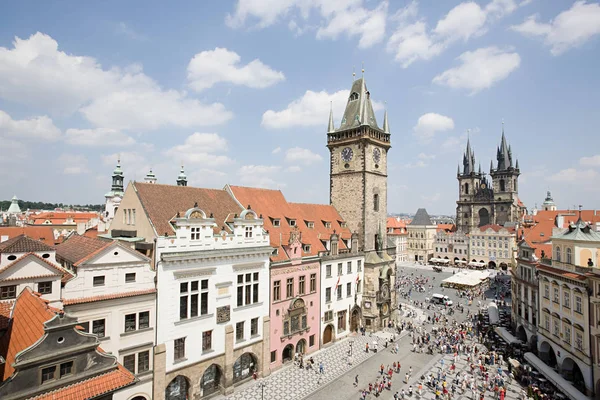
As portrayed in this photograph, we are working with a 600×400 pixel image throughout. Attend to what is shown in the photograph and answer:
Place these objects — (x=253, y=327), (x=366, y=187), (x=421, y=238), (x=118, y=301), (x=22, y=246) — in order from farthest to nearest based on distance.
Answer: (x=421, y=238) < (x=366, y=187) < (x=253, y=327) < (x=118, y=301) < (x=22, y=246)

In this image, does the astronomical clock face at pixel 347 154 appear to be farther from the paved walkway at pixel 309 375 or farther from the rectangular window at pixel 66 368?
the rectangular window at pixel 66 368

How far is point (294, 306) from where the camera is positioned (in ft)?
110

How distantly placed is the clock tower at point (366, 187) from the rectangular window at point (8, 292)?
35538 millimetres

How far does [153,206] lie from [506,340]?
1642 inches

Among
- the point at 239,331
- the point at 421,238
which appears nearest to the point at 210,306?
the point at 239,331

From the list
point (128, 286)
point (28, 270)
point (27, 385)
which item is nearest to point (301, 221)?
point (128, 286)

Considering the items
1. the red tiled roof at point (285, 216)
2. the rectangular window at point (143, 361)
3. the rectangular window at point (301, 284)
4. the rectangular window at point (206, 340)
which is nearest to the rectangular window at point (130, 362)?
the rectangular window at point (143, 361)

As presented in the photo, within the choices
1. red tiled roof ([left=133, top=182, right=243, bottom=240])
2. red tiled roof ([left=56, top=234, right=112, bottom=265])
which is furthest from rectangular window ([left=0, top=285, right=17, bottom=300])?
red tiled roof ([left=133, top=182, right=243, bottom=240])

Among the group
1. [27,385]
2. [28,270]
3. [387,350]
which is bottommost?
[387,350]

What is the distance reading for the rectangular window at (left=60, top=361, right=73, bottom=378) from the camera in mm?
13578

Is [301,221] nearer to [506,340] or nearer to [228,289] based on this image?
[228,289]

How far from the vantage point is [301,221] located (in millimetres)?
40469

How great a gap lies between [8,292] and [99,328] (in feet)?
17.9

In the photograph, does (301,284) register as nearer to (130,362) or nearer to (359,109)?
(130,362)
